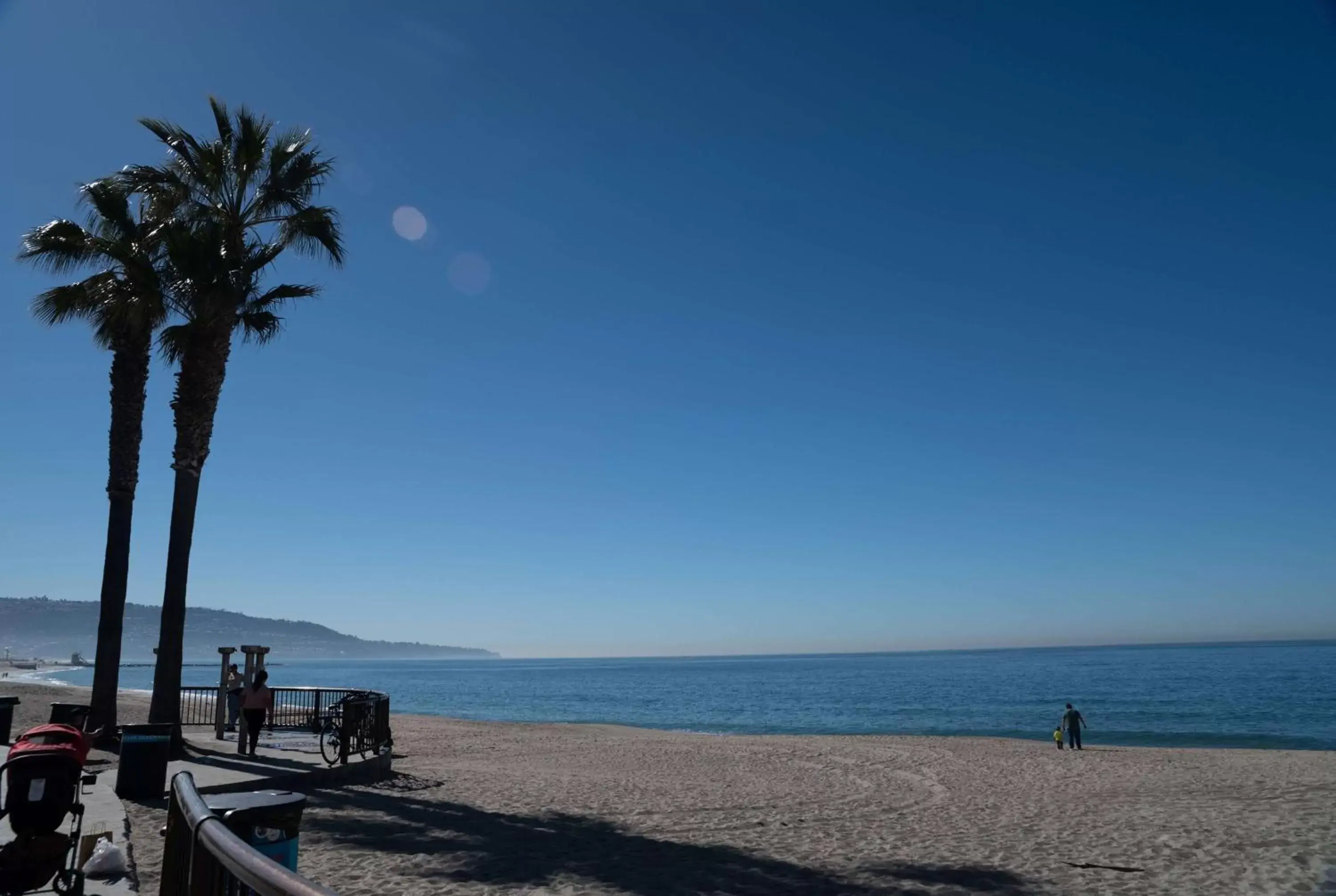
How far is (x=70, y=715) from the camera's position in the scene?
8.97 meters

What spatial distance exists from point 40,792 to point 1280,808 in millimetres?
16746

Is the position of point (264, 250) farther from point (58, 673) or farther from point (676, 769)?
point (58, 673)

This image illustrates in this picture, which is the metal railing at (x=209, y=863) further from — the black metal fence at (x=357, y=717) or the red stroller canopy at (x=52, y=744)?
the black metal fence at (x=357, y=717)

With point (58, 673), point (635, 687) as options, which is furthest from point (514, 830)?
point (58, 673)

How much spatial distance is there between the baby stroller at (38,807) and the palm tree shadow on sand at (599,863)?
3.09 m

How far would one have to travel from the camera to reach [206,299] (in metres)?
16.2

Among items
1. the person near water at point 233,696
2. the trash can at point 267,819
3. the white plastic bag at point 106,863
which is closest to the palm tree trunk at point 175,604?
the person near water at point 233,696

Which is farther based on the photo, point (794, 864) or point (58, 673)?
point (58, 673)

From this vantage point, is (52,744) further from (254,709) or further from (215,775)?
(254,709)

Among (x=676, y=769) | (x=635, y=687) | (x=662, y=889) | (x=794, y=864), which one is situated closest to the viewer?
(x=662, y=889)

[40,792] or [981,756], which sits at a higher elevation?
[40,792]

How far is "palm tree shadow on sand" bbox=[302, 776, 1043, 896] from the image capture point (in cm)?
918

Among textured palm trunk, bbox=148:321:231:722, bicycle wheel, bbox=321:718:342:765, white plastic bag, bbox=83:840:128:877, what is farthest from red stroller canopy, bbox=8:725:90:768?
textured palm trunk, bbox=148:321:231:722

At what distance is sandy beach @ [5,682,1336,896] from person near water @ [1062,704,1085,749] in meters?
5.44
